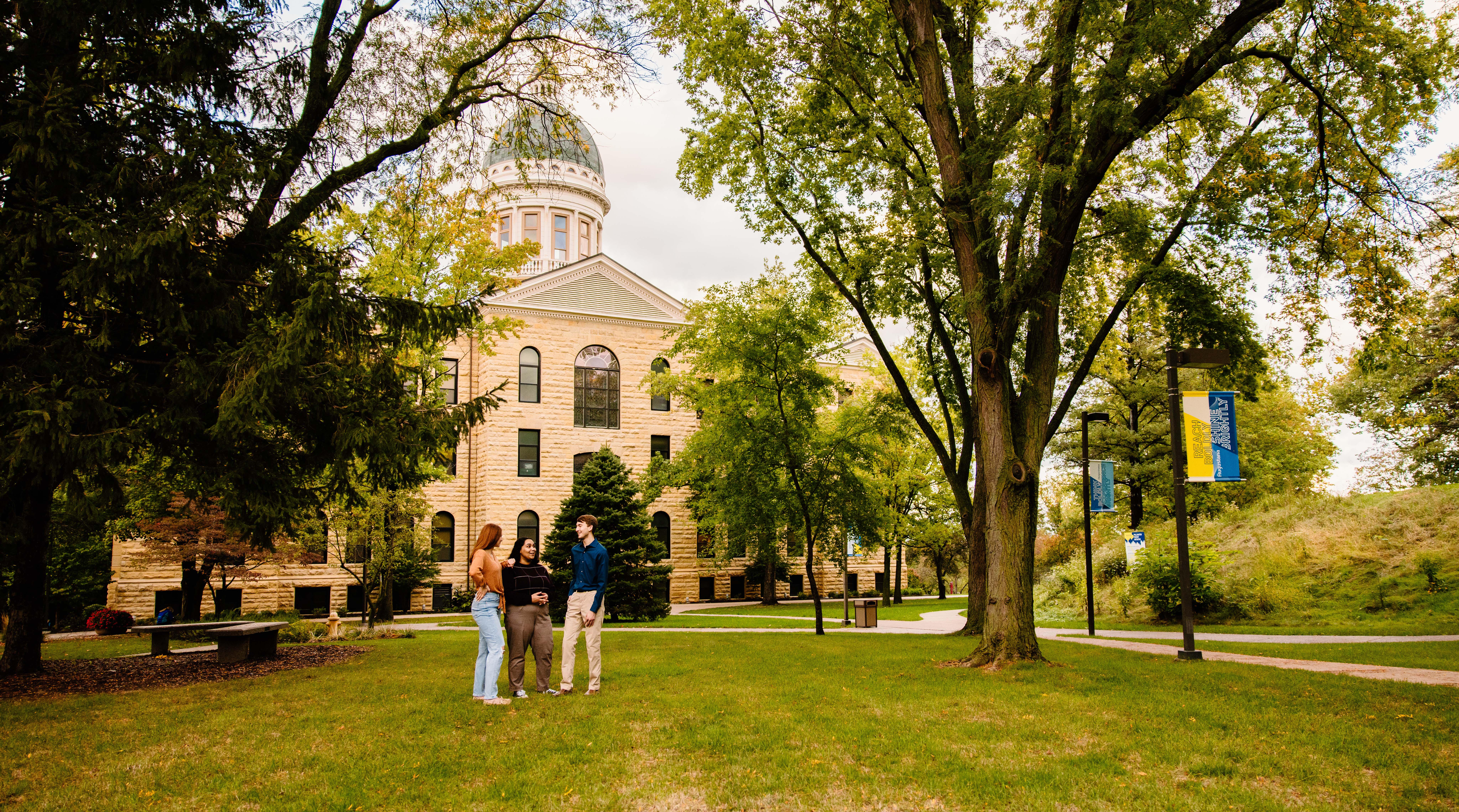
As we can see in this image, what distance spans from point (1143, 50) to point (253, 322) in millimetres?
11005

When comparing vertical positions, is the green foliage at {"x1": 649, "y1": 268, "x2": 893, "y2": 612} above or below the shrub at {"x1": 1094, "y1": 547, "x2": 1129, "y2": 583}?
above

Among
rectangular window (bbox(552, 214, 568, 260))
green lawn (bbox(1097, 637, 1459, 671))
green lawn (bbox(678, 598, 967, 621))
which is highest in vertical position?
rectangular window (bbox(552, 214, 568, 260))

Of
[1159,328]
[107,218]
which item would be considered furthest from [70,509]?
[1159,328]

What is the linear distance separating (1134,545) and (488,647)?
54.7 feet

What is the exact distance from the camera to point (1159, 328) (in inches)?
682

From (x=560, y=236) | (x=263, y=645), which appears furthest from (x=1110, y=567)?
(x=560, y=236)

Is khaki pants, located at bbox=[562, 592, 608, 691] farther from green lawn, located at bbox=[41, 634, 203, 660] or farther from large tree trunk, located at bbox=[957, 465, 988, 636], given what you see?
green lawn, located at bbox=[41, 634, 203, 660]

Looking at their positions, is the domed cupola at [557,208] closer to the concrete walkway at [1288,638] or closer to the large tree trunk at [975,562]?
the large tree trunk at [975,562]

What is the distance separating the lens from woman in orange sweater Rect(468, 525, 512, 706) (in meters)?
8.39

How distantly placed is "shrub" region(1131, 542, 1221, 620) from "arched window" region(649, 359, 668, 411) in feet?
71.9

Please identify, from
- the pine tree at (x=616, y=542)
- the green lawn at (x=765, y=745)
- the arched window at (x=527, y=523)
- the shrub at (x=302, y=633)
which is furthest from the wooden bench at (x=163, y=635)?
the arched window at (x=527, y=523)

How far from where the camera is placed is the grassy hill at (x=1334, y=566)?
17031 millimetres

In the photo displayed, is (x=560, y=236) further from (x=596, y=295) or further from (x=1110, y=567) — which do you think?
(x=1110, y=567)

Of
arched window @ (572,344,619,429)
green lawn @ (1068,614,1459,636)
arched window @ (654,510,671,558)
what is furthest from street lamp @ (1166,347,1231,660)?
arched window @ (572,344,619,429)
